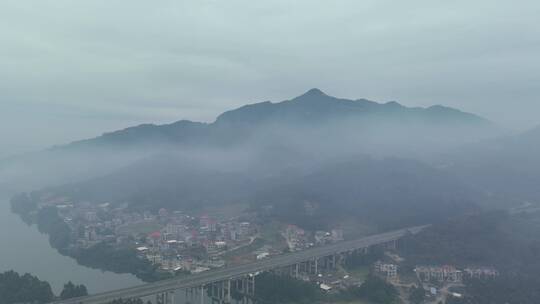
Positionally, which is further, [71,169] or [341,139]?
[341,139]

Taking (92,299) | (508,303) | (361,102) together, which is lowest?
(508,303)

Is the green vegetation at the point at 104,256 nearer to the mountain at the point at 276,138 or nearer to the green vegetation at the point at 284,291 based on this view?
the green vegetation at the point at 284,291

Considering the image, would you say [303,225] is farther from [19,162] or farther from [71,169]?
[19,162]

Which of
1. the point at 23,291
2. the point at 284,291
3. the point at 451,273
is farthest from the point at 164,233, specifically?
the point at 451,273

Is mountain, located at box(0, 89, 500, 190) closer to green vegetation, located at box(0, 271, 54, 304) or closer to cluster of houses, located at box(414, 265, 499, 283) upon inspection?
cluster of houses, located at box(414, 265, 499, 283)

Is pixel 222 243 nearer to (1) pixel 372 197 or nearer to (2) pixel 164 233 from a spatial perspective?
(2) pixel 164 233

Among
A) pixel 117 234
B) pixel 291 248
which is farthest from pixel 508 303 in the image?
pixel 117 234

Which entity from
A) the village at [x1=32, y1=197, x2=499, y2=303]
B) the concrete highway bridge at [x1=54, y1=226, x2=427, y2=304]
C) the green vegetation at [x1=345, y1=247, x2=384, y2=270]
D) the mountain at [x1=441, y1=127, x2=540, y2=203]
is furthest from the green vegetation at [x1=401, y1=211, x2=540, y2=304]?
the mountain at [x1=441, y1=127, x2=540, y2=203]
